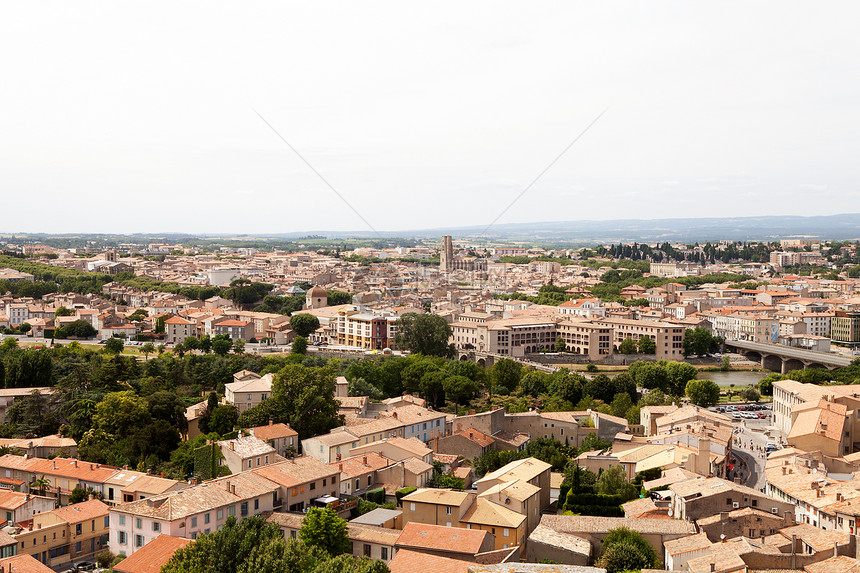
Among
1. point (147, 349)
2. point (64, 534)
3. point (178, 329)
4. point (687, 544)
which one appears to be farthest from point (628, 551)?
point (178, 329)

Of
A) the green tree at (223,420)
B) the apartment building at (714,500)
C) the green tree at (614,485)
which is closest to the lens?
the apartment building at (714,500)

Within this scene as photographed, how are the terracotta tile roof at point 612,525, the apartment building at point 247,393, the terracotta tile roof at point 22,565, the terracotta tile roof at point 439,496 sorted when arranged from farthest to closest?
1. the apartment building at point 247,393
2. the terracotta tile roof at point 439,496
3. the terracotta tile roof at point 612,525
4. the terracotta tile roof at point 22,565

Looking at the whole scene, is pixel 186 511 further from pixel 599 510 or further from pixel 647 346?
pixel 647 346

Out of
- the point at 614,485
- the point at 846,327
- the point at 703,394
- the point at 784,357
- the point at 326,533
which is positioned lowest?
the point at 784,357

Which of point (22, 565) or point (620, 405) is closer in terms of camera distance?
point (22, 565)

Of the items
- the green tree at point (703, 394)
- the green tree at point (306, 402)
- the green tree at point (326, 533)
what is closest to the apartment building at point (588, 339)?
the green tree at point (703, 394)

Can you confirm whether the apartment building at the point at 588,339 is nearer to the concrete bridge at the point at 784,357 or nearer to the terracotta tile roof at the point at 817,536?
the concrete bridge at the point at 784,357

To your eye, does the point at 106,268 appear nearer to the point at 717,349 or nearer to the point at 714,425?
→ the point at 717,349

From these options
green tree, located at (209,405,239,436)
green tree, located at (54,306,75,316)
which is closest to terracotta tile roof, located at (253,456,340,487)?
green tree, located at (209,405,239,436)

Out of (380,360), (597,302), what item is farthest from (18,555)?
(597,302)
